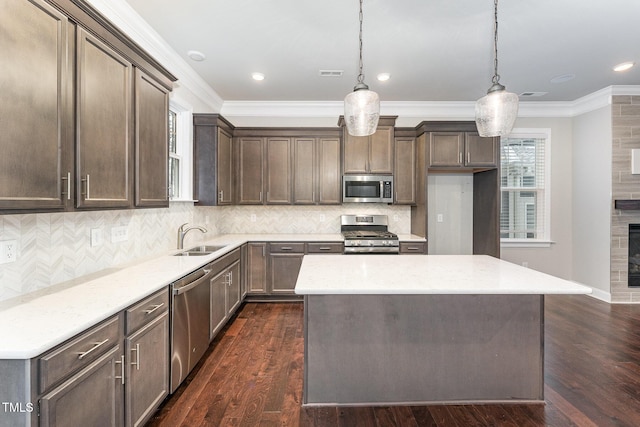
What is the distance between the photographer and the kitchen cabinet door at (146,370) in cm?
168

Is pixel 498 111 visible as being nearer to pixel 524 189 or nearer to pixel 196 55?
pixel 196 55

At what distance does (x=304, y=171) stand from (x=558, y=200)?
395 cm

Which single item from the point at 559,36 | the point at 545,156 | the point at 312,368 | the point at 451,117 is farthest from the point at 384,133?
the point at 312,368

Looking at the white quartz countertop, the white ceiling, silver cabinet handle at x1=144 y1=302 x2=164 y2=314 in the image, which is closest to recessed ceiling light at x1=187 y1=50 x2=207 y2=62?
the white ceiling

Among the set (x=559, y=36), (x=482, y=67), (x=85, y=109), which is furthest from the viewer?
(x=482, y=67)

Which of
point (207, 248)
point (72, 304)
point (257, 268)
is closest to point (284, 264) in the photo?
point (257, 268)

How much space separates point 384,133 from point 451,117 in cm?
120

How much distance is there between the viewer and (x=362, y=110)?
1.95m

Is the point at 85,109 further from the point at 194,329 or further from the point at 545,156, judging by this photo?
the point at 545,156

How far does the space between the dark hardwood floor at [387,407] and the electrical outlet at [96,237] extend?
1.22 meters

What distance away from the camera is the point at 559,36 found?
113 inches

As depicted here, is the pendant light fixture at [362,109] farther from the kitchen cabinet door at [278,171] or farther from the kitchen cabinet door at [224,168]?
the kitchen cabinet door at [278,171]

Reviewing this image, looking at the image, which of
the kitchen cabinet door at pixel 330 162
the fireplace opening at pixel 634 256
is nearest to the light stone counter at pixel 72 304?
the kitchen cabinet door at pixel 330 162

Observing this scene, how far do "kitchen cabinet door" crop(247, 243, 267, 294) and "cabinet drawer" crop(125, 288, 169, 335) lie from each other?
2161mm
